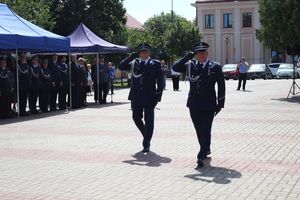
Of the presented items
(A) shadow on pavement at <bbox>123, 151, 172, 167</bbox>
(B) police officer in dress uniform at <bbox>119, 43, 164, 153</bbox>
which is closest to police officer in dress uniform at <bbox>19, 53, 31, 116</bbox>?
(B) police officer in dress uniform at <bbox>119, 43, 164, 153</bbox>

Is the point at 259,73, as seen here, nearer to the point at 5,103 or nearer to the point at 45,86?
the point at 45,86

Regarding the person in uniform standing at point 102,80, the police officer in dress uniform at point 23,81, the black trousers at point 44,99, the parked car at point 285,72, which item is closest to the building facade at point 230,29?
the parked car at point 285,72

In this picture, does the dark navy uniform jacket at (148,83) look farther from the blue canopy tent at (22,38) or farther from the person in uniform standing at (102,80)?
the person in uniform standing at (102,80)

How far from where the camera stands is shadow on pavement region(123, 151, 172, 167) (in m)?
9.07

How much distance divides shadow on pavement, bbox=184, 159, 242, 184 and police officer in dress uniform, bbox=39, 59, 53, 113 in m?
10.6

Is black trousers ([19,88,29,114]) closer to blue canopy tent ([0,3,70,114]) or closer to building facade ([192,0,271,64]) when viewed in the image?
blue canopy tent ([0,3,70,114])

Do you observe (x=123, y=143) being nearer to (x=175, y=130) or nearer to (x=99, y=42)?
(x=175, y=130)

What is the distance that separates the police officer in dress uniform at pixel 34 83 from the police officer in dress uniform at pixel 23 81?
196 millimetres

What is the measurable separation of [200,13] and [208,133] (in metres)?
71.8

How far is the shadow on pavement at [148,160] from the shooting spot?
29.8ft

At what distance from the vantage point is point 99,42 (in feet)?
75.8

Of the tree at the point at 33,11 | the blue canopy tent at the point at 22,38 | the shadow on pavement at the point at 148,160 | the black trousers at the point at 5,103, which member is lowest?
the shadow on pavement at the point at 148,160

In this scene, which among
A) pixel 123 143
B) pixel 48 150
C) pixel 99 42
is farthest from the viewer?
pixel 99 42

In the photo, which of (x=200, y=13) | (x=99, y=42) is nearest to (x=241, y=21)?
(x=200, y=13)
